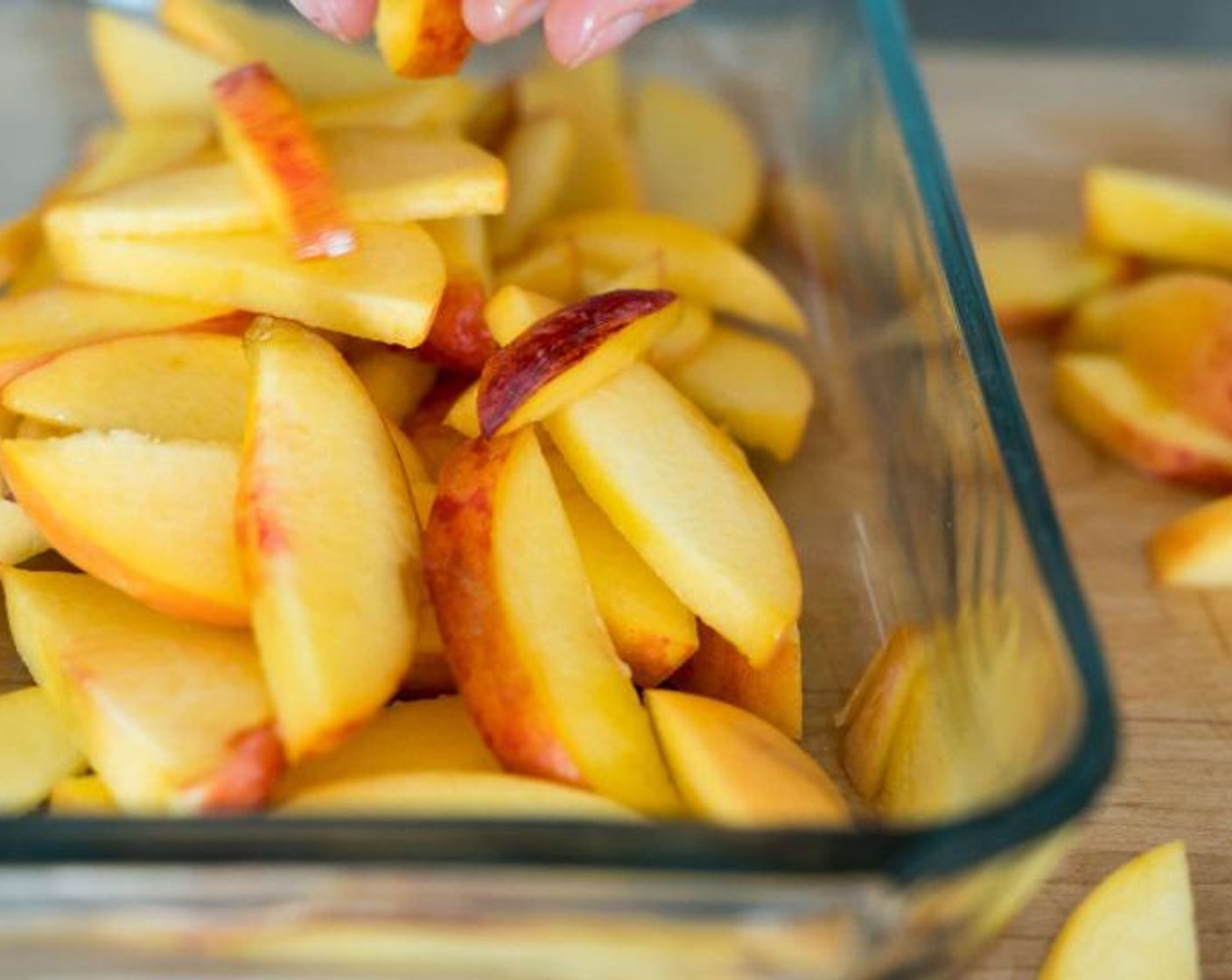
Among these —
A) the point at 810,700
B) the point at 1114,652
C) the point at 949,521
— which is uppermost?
the point at 949,521

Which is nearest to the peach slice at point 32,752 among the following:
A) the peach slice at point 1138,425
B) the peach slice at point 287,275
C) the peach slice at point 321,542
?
the peach slice at point 321,542

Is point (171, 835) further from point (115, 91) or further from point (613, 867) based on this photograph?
point (115, 91)

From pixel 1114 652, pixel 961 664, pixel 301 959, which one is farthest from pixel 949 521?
pixel 301 959

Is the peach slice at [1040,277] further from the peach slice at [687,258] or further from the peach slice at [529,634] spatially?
the peach slice at [529,634]

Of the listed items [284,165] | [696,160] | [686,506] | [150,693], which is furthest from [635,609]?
[696,160]

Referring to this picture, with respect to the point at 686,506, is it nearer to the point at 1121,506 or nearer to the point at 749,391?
the point at 749,391

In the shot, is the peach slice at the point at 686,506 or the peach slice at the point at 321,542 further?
the peach slice at the point at 686,506
